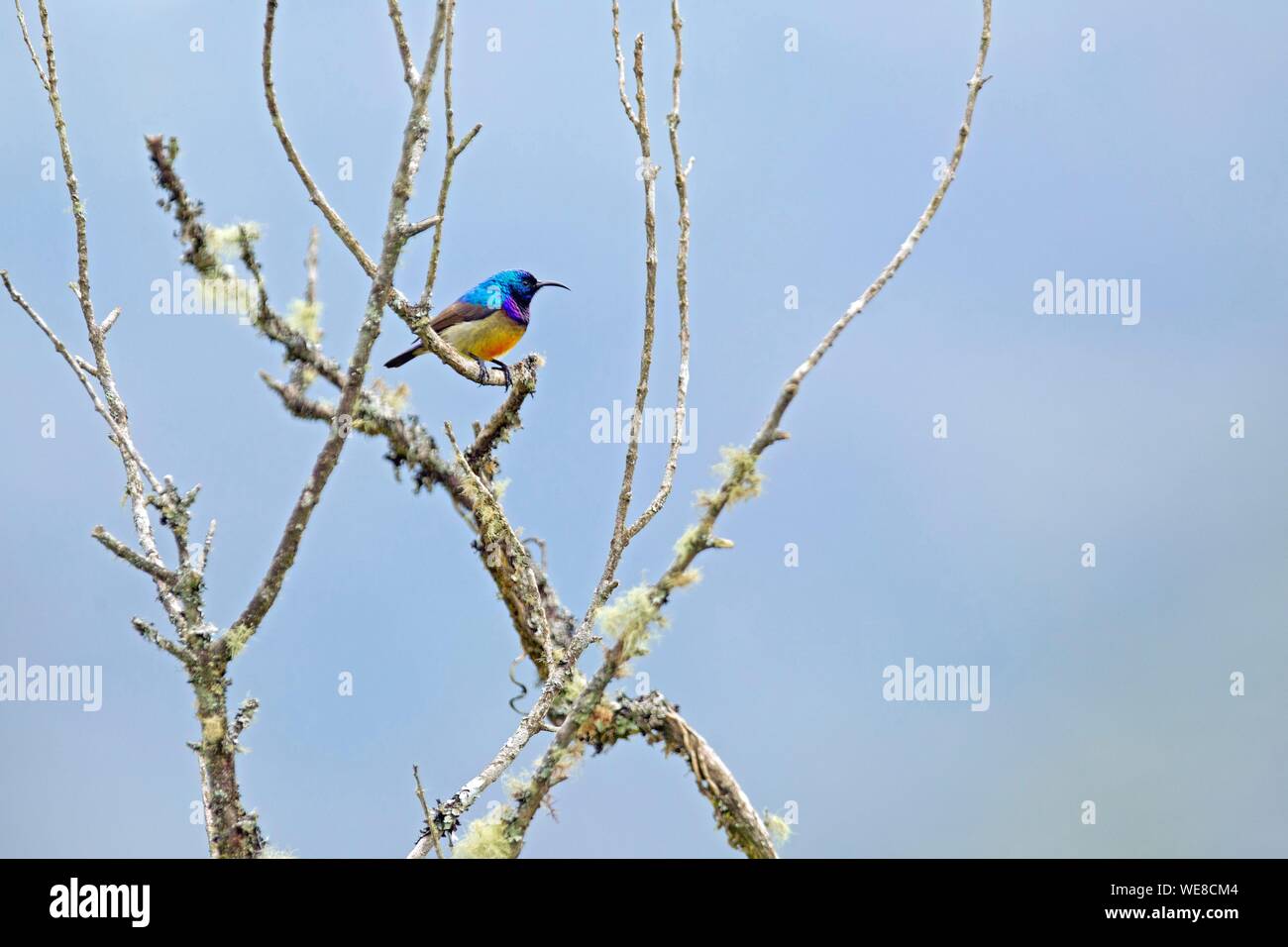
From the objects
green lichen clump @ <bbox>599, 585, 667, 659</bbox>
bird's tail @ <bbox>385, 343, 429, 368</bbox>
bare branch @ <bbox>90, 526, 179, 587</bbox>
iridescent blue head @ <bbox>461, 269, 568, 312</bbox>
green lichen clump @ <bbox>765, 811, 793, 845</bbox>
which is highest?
iridescent blue head @ <bbox>461, 269, 568, 312</bbox>

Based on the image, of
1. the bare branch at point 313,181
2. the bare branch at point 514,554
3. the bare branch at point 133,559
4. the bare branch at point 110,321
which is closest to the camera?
the bare branch at point 313,181

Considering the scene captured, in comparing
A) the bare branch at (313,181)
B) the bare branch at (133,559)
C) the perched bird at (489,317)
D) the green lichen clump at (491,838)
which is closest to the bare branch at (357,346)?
the bare branch at (313,181)

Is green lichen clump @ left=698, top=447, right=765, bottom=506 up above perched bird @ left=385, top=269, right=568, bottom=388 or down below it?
below

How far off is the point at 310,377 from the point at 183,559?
4.42 ft

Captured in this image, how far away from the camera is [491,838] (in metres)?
3.20

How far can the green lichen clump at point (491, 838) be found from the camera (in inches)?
125

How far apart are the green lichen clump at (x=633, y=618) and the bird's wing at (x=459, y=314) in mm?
4251

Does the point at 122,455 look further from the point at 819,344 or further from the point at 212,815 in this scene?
the point at 819,344

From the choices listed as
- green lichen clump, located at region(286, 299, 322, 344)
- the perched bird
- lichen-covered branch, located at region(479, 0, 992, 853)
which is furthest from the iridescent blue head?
lichen-covered branch, located at region(479, 0, 992, 853)

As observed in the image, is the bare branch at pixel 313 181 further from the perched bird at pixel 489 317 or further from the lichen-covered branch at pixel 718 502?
the perched bird at pixel 489 317

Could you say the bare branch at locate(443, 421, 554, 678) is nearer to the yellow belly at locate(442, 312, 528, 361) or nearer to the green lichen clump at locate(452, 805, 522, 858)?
the yellow belly at locate(442, 312, 528, 361)

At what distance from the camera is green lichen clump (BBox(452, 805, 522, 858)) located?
125 inches

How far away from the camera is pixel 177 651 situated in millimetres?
3295

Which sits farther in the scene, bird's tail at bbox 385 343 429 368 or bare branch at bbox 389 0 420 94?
bird's tail at bbox 385 343 429 368
